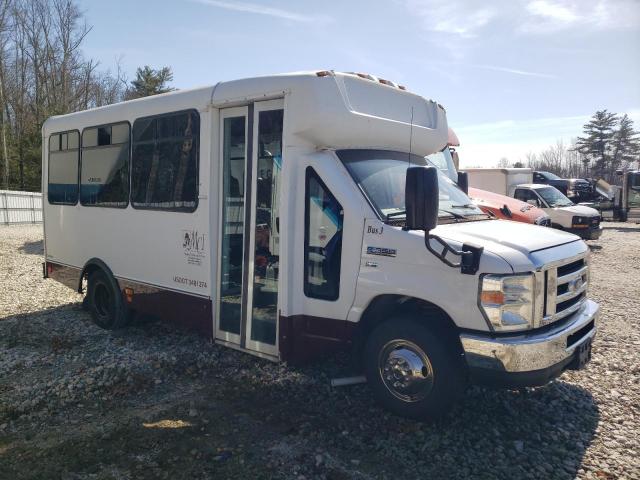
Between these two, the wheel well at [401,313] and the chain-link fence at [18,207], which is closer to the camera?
the wheel well at [401,313]

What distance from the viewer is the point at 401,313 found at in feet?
13.4

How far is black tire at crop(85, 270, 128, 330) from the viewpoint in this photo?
21.4ft

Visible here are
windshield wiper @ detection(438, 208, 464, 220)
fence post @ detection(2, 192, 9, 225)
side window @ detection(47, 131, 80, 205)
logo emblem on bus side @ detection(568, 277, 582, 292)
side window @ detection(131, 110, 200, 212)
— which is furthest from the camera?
fence post @ detection(2, 192, 9, 225)

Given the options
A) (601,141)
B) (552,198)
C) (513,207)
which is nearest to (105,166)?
(513,207)

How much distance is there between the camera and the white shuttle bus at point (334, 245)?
11.8ft

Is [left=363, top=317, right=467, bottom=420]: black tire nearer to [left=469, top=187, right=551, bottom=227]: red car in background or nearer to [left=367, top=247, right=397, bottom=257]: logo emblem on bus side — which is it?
[left=367, top=247, right=397, bottom=257]: logo emblem on bus side

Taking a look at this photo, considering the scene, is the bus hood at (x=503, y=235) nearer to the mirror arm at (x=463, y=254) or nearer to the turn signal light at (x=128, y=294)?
the mirror arm at (x=463, y=254)

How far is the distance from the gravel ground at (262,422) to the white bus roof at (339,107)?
96.8 inches

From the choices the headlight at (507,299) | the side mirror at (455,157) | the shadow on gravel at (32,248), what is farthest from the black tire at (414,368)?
the shadow on gravel at (32,248)

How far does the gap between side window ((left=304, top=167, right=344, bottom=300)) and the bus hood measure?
35.1 inches

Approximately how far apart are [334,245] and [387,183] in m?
0.76

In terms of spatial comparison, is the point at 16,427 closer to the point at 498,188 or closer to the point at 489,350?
the point at 489,350

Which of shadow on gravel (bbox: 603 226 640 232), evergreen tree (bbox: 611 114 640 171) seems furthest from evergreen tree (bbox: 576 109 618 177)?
shadow on gravel (bbox: 603 226 640 232)

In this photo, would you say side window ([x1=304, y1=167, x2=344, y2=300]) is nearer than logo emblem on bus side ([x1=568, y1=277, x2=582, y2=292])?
No
